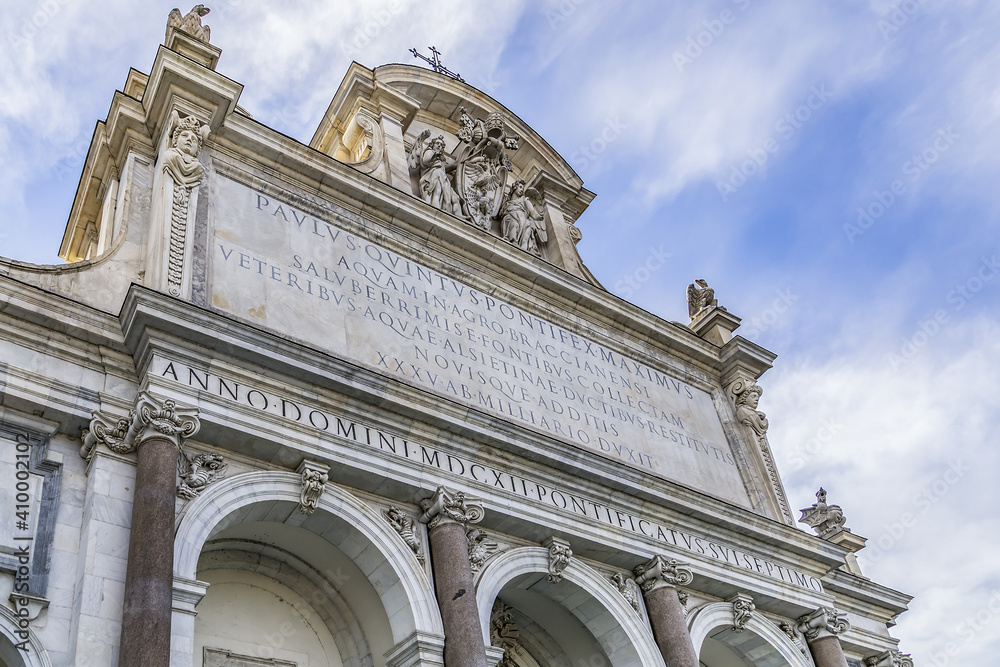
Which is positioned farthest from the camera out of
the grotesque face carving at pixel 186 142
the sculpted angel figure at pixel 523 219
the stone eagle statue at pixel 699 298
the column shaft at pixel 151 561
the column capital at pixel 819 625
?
the stone eagle statue at pixel 699 298

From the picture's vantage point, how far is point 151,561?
9797mm

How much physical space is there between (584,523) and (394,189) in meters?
6.04

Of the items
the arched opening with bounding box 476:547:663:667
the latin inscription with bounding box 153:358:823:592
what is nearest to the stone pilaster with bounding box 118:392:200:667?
the latin inscription with bounding box 153:358:823:592

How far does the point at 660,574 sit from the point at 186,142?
9205mm

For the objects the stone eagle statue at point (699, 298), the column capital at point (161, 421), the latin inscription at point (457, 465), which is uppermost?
the stone eagle statue at point (699, 298)

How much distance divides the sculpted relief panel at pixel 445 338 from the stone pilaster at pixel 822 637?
8.10 ft

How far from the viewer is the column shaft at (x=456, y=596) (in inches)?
464

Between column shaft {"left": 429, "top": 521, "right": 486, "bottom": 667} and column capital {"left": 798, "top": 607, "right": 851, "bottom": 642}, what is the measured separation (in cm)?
753

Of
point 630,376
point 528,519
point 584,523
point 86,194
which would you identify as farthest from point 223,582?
point 630,376

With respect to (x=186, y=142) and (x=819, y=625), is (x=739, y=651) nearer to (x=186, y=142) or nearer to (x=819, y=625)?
(x=819, y=625)

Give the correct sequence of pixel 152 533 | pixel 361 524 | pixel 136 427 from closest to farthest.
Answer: pixel 152 533
pixel 136 427
pixel 361 524

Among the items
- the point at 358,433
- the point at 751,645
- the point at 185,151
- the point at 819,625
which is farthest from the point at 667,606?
the point at 185,151

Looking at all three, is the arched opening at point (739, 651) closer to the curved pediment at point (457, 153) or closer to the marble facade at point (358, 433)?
the marble facade at point (358, 433)

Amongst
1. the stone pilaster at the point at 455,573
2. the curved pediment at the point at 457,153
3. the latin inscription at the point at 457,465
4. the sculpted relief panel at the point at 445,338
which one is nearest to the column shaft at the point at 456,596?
the stone pilaster at the point at 455,573
